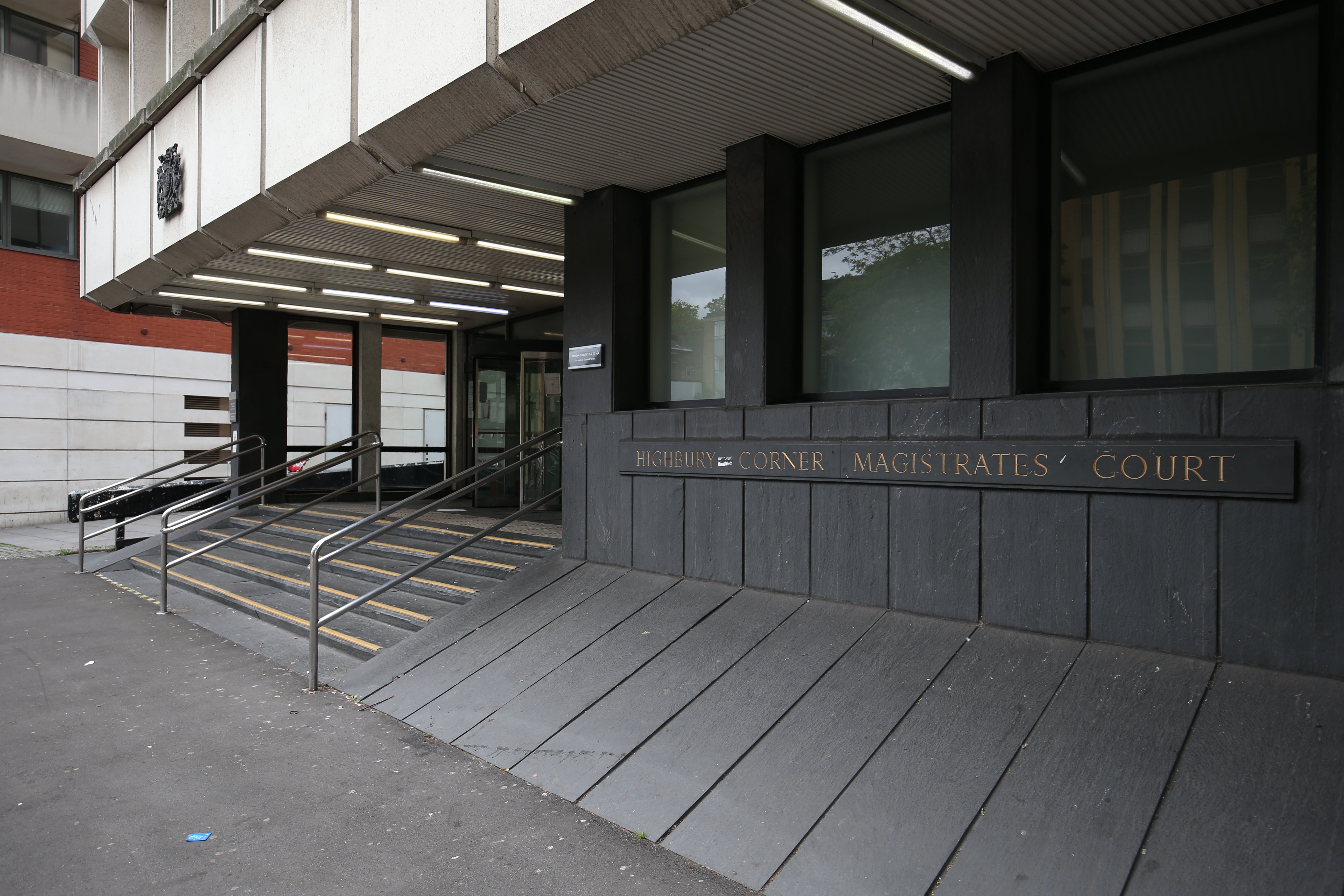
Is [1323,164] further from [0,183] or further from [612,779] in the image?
[0,183]

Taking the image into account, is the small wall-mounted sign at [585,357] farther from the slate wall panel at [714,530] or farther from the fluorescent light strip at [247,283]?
the fluorescent light strip at [247,283]

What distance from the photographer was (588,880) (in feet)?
10.4

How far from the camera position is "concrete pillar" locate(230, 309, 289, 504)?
12633 millimetres

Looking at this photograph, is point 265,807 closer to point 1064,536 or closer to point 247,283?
point 1064,536

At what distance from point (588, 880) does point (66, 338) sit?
1957 cm

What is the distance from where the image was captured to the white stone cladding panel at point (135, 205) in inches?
402

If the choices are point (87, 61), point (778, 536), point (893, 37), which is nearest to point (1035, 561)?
point (778, 536)

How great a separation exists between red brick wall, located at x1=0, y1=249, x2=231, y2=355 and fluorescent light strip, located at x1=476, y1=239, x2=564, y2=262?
12.4m

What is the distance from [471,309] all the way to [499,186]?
6.14m

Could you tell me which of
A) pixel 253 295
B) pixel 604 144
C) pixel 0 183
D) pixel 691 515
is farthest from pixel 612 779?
pixel 0 183

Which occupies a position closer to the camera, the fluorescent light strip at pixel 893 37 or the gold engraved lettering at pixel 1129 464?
the fluorescent light strip at pixel 893 37

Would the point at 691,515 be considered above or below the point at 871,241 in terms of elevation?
below

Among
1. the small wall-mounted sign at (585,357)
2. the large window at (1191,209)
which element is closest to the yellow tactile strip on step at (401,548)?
the small wall-mounted sign at (585,357)

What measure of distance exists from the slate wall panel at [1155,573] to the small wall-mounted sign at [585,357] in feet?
12.5
